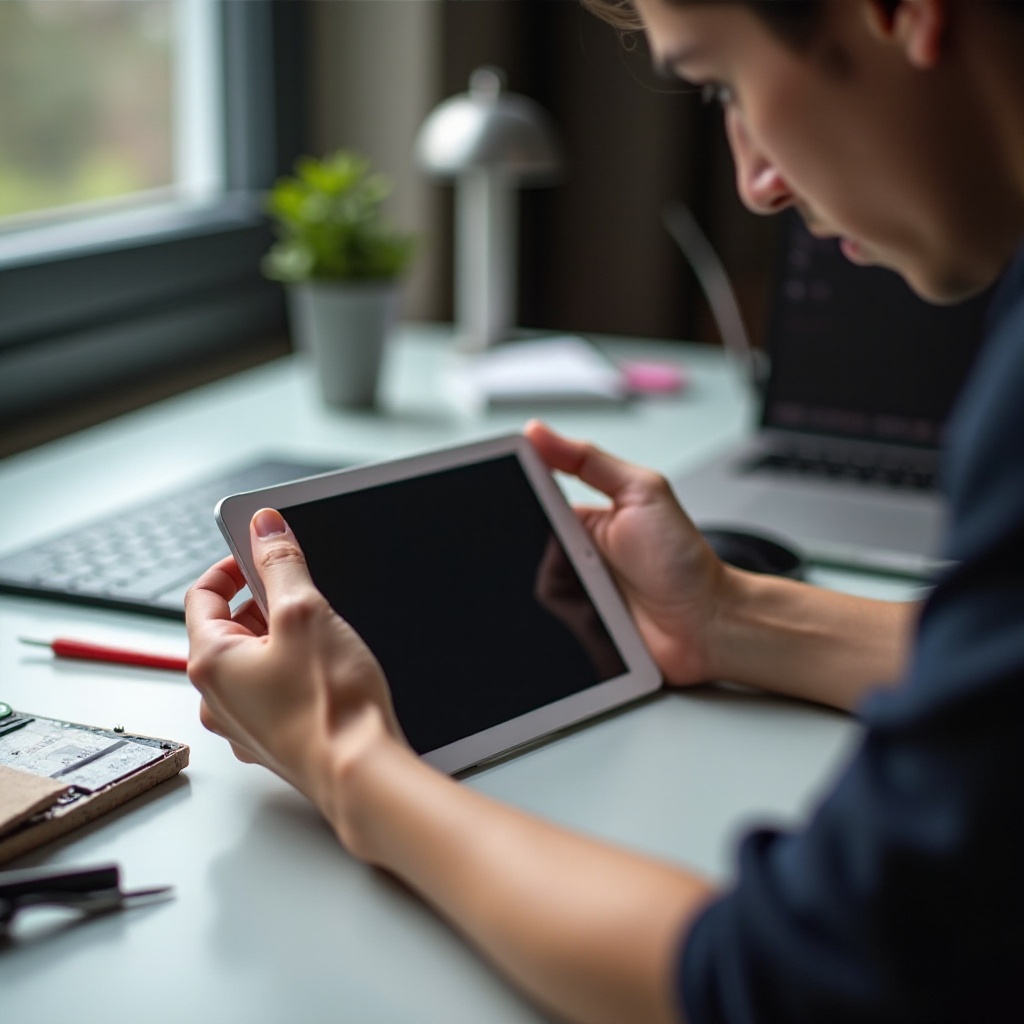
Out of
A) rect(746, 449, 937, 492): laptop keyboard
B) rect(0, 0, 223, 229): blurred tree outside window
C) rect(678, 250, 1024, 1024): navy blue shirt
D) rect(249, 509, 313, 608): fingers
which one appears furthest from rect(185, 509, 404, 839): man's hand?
rect(0, 0, 223, 229): blurred tree outside window

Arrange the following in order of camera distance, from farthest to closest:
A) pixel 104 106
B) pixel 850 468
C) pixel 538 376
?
pixel 104 106, pixel 538 376, pixel 850 468

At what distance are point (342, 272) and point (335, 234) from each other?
42 mm

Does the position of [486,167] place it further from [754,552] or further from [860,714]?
[860,714]

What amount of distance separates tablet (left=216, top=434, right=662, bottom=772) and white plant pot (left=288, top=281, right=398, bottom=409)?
624 millimetres

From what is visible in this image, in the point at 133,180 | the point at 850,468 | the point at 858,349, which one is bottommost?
the point at 850,468

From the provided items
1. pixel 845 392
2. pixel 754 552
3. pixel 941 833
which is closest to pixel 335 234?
pixel 845 392

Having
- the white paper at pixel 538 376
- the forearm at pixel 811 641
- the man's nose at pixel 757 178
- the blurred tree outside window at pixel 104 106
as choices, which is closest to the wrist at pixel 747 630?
the forearm at pixel 811 641

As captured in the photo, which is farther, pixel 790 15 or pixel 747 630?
pixel 747 630

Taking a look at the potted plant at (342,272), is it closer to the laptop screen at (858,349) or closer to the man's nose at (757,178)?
the laptop screen at (858,349)

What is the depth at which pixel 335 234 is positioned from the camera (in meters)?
1.43

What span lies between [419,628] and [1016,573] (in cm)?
38

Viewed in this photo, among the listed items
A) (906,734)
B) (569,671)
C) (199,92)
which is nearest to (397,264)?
(199,92)

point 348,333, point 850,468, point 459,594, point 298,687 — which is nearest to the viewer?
point 298,687

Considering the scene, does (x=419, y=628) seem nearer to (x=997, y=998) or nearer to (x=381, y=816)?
(x=381, y=816)
